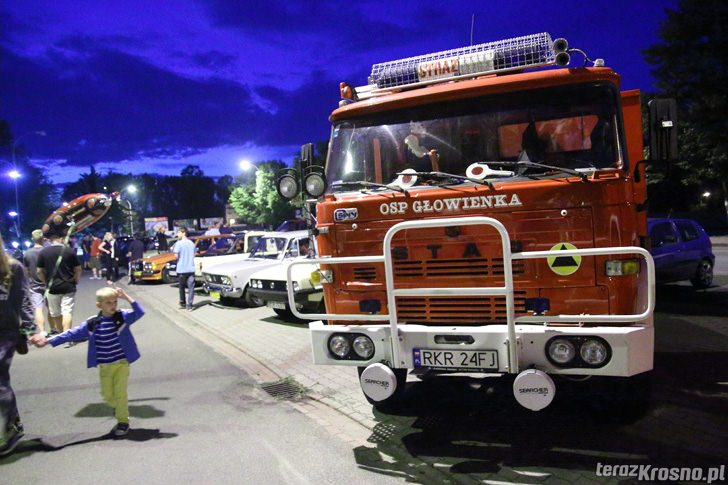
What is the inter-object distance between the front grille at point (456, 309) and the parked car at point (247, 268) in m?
6.89

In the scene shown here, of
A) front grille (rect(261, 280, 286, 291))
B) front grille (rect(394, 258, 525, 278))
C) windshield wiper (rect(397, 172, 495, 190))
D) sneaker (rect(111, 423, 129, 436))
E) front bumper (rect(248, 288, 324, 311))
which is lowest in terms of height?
sneaker (rect(111, 423, 129, 436))

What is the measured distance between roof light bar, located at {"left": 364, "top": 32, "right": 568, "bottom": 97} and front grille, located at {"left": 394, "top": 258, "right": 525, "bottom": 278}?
179cm

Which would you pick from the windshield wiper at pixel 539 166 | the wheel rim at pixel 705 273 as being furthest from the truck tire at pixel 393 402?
the wheel rim at pixel 705 273

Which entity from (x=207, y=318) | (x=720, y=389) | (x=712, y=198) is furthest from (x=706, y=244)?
(x=712, y=198)

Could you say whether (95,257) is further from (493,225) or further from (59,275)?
(493,225)

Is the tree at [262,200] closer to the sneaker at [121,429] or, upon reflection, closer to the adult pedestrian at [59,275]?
the adult pedestrian at [59,275]

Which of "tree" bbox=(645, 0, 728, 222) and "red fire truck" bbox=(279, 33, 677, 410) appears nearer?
"red fire truck" bbox=(279, 33, 677, 410)

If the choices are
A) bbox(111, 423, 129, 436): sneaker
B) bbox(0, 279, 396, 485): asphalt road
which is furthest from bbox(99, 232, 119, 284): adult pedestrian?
bbox(111, 423, 129, 436): sneaker

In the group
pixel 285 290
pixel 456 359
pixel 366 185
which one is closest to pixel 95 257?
pixel 285 290

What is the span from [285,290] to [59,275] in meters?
3.56

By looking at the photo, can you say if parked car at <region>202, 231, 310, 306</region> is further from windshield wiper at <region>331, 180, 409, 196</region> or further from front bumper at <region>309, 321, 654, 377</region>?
front bumper at <region>309, 321, 654, 377</region>

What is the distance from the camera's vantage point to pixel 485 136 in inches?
167

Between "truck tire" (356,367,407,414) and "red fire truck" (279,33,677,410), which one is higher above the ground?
"red fire truck" (279,33,677,410)

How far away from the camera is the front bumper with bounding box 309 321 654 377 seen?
3195 millimetres
